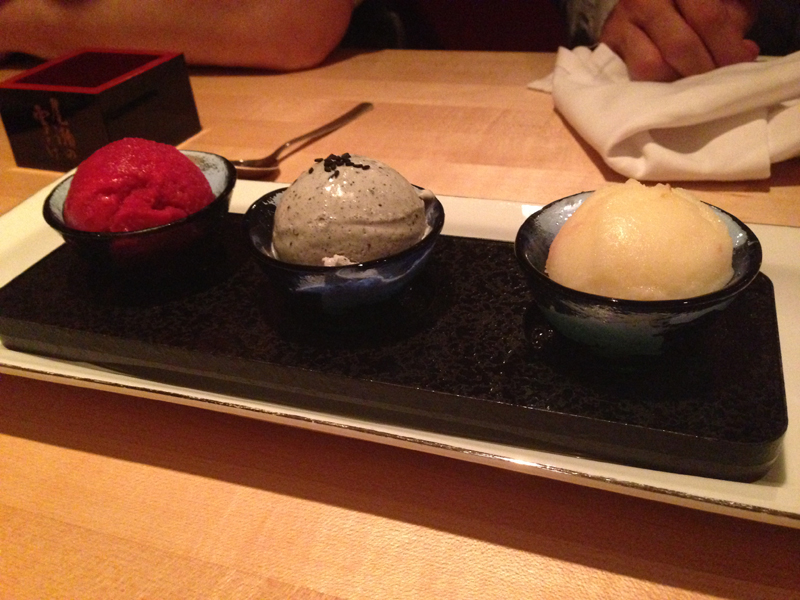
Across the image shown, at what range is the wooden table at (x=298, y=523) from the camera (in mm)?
557

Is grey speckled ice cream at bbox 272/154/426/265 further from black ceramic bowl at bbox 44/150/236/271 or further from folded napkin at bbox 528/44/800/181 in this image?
folded napkin at bbox 528/44/800/181

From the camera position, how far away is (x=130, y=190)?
84 centimetres

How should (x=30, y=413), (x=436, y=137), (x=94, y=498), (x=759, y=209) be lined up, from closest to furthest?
(x=94, y=498) < (x=30, y=413) < (x=759, y=209) < (x=436, y=137)

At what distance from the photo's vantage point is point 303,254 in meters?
0.74

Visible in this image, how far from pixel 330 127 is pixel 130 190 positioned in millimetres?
748

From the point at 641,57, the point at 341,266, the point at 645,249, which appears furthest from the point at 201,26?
the point at 645,249

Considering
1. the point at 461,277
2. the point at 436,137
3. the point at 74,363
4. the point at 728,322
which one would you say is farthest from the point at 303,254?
the point at 436,137

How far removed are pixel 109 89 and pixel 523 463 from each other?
3.94 ft

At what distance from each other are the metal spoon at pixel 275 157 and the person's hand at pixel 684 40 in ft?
2.20

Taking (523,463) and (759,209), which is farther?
(759,209)

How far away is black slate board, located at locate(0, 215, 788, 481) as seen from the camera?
23.0 inches

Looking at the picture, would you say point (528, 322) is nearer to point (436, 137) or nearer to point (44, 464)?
point (44, 464)

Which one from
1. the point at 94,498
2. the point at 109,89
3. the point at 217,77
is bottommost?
the point at 94,498

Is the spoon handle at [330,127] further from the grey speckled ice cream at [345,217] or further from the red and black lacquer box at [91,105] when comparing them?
the grey speckled ice cream at [345,217]
